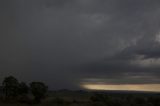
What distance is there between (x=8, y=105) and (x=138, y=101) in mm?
46977

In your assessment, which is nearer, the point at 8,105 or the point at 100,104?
the point at 8,105

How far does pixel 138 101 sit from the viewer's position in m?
110

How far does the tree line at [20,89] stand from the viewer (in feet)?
366

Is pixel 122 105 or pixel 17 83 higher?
pixel 17 83

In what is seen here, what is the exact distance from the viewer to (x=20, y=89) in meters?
120

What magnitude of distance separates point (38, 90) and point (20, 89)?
1195 centimetres

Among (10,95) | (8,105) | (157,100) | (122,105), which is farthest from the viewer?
(10,95)

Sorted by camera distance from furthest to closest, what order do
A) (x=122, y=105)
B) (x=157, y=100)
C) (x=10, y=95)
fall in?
(x=10, y=95) → (x=157, y=100) → (x=122, y=105)

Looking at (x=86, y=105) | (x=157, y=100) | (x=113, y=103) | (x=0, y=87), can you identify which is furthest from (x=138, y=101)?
Answer: (x=0, y=87)

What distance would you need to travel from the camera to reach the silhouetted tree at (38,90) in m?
111

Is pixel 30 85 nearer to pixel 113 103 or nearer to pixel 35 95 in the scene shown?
pixel 35 95

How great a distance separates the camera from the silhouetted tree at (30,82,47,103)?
111012 mm

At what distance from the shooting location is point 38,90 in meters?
111

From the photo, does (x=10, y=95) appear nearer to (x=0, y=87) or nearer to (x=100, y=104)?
(x=0, y=87)
